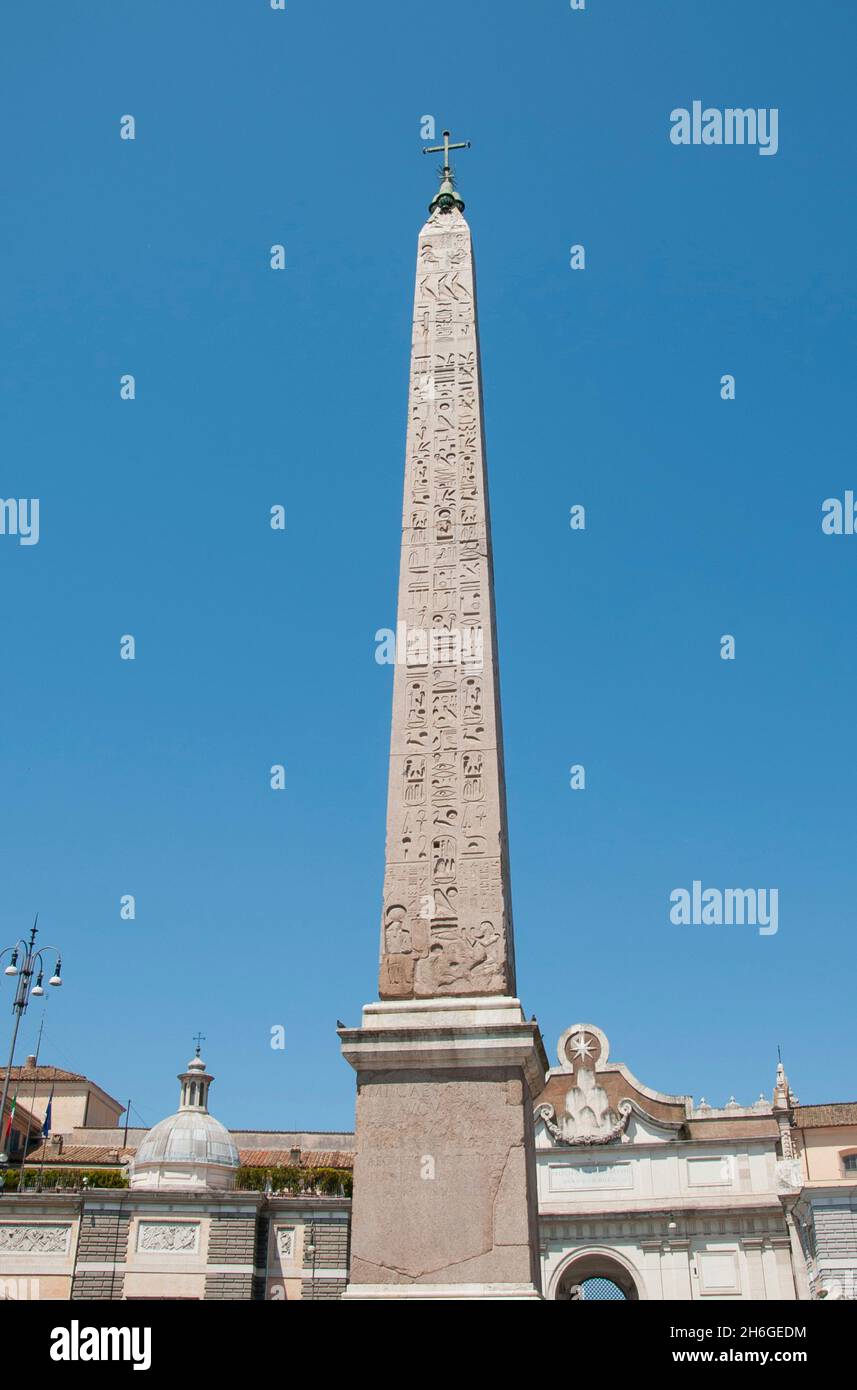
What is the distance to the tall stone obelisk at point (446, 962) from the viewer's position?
8.41 metres

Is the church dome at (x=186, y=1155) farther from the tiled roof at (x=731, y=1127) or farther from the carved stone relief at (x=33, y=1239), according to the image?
the tiled roof at (x=731, y=1127)

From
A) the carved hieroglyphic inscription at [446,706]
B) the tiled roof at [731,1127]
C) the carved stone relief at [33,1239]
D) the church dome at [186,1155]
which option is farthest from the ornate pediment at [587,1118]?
the carved hieroglyphic inscription at [446,706]

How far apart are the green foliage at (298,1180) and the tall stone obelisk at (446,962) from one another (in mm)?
26881

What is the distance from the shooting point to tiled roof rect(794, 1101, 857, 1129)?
37425mm

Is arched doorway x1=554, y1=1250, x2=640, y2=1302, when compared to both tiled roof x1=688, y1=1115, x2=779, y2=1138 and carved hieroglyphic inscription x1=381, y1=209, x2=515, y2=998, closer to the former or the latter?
tiled roof x1=688, y1=1115, x2=779, y2=1138

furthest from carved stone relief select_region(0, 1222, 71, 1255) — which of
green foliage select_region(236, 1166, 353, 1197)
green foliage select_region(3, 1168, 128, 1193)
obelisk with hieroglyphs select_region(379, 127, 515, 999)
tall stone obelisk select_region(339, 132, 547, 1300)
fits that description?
obelisk with hieroglyphs select_region(379, 127, 515, 999)

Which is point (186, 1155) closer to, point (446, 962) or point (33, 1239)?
point (33, 1239)

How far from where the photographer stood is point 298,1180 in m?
35.0

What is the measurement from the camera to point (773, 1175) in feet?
110

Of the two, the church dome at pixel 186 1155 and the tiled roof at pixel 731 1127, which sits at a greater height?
the tiled roof at pixel 731 1127

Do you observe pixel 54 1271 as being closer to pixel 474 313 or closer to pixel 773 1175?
pixel 773 1175

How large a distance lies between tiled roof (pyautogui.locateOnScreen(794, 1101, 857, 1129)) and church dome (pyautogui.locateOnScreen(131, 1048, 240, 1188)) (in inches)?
687

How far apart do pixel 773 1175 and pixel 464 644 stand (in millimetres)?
28255
